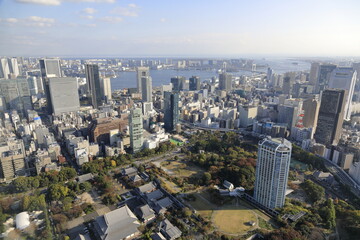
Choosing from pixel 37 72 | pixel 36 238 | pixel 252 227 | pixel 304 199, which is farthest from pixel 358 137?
pixel 37 72

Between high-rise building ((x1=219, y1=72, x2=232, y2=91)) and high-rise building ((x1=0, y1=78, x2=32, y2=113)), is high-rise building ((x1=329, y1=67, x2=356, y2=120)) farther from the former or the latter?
high-rise building ((x1=0, y1=78, x2=32, y2=113))

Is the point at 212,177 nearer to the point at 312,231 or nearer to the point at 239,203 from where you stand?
the point at 239,203

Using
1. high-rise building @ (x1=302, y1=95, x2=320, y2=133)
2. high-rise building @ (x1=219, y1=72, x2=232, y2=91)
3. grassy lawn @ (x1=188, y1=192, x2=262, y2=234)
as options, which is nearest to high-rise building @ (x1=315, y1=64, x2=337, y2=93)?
high-rise building @ (x1=219, y1=72, x2=232, y2=91)

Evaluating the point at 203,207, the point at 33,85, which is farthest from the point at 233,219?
the point at 33,85

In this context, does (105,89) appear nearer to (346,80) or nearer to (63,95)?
(63,95)

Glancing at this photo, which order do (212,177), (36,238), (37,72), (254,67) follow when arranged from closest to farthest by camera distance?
(36,238) < (212,177) < (37,72) < (254,67)

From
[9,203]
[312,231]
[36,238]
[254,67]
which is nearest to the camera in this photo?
[36,238]

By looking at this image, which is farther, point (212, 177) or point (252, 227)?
point (212, 177)
